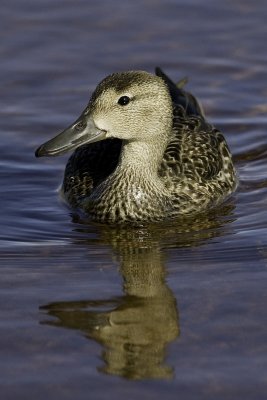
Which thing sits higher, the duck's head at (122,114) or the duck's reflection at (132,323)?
the duck's head at (122,114)

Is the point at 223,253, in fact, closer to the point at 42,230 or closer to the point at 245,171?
the point at 42,230

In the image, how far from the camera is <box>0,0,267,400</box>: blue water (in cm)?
656

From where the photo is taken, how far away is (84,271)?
793 centimetres

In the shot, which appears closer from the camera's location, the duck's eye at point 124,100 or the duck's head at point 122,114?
the duck's head at point 122,114

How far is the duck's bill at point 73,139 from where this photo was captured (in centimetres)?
870

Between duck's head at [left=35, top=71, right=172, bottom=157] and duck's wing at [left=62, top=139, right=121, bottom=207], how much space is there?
0.62m

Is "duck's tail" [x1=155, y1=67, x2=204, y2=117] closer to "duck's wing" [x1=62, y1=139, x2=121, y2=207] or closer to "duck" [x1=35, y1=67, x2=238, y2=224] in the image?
"duck" [x1=35, y1=67, x2=238, y2=224]

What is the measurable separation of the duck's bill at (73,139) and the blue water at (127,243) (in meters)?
0.64

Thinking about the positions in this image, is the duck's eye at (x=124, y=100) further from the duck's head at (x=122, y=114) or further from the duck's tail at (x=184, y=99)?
the duck's tail at (x=184, y=99)

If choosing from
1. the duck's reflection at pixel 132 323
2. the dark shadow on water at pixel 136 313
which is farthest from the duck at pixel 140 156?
the duck's reflection at pixel 132 323

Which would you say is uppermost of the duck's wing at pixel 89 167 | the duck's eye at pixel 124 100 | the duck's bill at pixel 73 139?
the duck's eye at pixel 124 100

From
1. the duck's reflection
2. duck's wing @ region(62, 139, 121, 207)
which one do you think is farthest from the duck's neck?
the duck's reflection

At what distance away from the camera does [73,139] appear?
8.74 meters

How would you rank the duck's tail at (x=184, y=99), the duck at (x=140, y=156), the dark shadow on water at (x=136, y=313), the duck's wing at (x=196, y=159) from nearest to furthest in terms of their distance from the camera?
→ 1. the dark shadow on water at (x=136, y=313)
2. the duck at (x=140, y=156)
3. the duck's wing at (x=196, y=159)
4. the duck's tail at (x=184, y=99)
